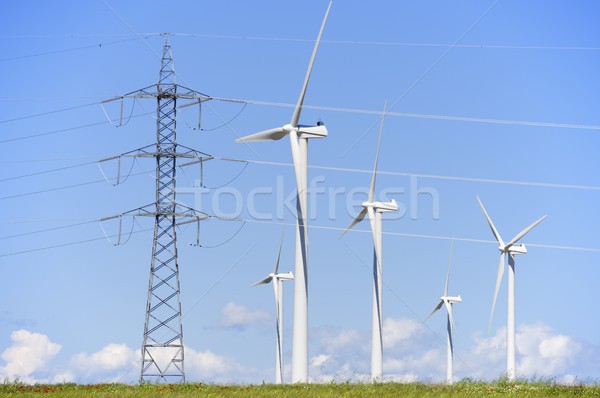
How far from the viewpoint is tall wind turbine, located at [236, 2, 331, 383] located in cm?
7012

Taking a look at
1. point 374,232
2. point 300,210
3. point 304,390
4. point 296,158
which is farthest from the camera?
point 374,232

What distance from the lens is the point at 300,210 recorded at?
7294 centimetres

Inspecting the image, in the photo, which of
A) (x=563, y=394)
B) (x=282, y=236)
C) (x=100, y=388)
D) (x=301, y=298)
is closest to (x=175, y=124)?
(x=282, y=236)

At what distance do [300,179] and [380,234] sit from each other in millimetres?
16823

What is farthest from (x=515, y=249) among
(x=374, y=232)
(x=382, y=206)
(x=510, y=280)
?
(x=374, y=232)

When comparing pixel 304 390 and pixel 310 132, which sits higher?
pixel 310 132

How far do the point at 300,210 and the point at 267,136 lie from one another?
723 centimetres

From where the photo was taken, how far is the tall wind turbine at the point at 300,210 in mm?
70125

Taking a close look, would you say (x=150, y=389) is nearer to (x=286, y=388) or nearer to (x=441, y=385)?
(x=286, y=388)

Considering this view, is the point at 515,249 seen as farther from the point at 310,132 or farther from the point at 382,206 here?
the point at 310,132

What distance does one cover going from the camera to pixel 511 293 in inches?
3903

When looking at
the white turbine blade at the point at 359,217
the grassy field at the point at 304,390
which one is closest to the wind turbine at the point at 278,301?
the white turbine blade at the point at 359,217

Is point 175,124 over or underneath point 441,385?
over

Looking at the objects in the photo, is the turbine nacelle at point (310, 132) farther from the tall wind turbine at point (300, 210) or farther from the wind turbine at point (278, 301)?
the wind turbine at point (278, 301)
